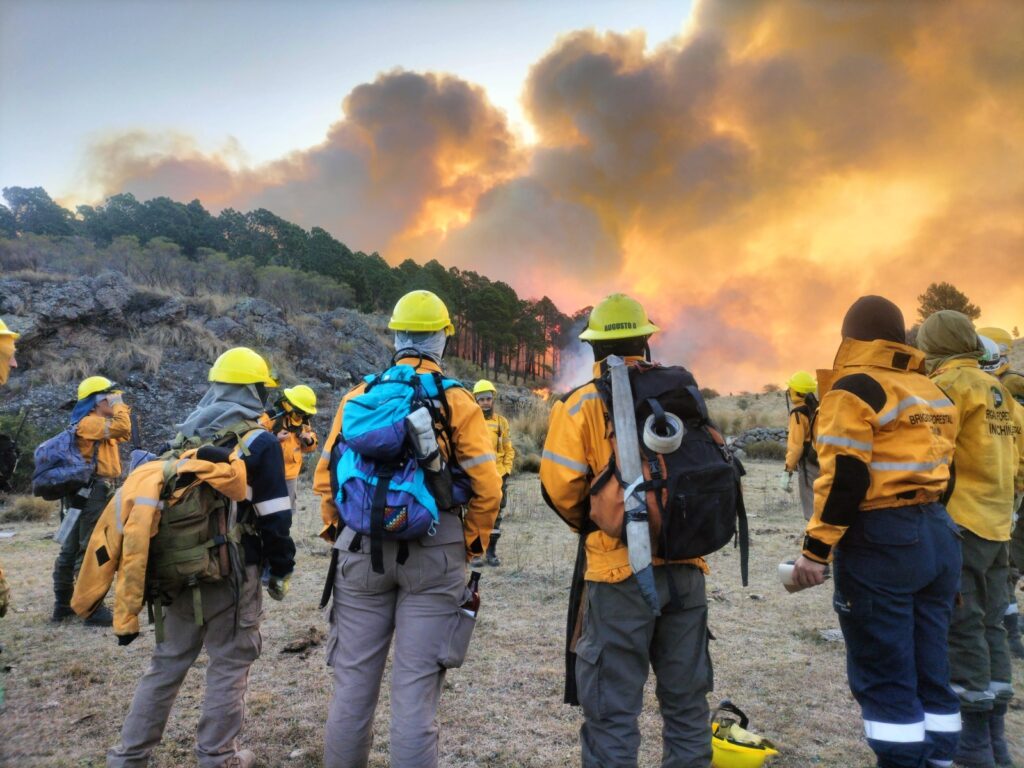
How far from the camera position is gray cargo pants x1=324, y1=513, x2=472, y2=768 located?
236 centimetres

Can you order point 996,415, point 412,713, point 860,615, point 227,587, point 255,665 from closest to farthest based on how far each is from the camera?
point 412,713 → point 860,615 → point 227,587 → point 996,415 → point 255,665

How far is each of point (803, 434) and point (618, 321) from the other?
584 cm

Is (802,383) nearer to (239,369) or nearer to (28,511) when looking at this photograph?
(239,369)

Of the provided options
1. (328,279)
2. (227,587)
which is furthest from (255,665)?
(328,279)

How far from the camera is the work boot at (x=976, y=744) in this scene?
3.15 metres

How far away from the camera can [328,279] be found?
125 feet

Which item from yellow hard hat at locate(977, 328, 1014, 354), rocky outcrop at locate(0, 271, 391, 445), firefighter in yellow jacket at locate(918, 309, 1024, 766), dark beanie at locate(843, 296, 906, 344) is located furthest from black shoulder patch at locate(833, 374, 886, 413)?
rocky outcrop at locate(0, 271, 391, 445)

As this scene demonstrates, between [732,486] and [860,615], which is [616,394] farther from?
[860,615]

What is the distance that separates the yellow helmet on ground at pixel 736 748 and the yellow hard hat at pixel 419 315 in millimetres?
2431

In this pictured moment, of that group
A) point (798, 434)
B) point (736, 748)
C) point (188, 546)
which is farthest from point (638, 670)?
point (798, 434)

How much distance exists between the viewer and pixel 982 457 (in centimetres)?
328

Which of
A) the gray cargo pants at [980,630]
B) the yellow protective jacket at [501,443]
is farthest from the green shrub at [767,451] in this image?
the gray cargo pants at [980,630]

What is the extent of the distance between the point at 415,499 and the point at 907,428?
2.16 m

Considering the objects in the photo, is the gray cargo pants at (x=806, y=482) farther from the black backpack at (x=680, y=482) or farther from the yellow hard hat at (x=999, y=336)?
the black backpack at (x=680, y=482)
